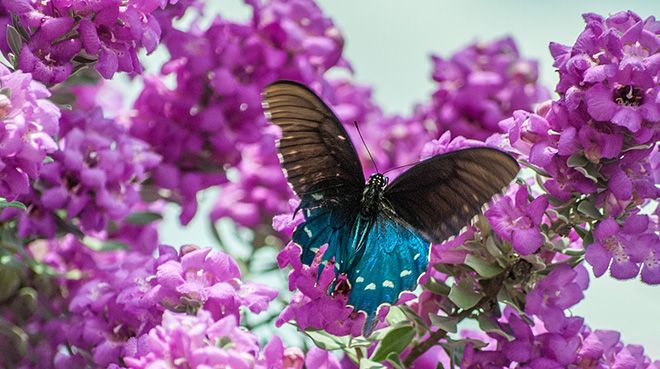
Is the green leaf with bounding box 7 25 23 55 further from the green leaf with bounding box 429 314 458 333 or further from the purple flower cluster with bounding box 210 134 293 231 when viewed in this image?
the purple flower cluster with bounding box 210 134 293 231

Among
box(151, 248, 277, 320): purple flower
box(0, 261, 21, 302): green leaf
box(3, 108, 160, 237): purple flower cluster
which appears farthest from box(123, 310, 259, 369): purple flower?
box(0, 261, 21, 302): green leaf

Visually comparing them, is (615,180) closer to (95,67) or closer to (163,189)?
(95,67)

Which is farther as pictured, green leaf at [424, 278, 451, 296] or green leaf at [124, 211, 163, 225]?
green leaf at [124, 211, 163, 225]

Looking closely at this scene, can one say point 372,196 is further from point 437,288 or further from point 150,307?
point 150,307

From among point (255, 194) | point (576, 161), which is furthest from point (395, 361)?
point (255, 194)

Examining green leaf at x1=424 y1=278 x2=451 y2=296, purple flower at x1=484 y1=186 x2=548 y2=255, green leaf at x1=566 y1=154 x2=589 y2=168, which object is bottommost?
green leaf at x1=424 y1=278 x2=451 y2=296
